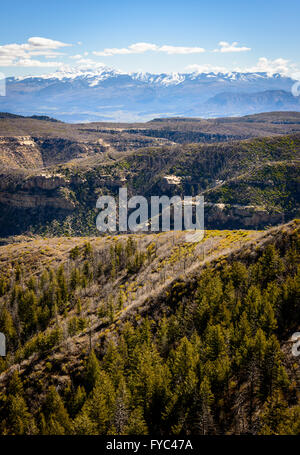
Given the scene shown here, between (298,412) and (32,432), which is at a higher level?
(298,412)

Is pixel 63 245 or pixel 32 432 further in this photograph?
pixel 63 245

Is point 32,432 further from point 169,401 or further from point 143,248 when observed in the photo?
point 143,248

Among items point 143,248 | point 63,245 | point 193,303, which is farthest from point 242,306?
point 63,245

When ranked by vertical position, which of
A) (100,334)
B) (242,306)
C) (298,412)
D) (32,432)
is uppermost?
(242,306)

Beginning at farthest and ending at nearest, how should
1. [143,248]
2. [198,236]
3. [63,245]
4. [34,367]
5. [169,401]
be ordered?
1. [63,245]
2. [143,248]
3. [198,236]
4. [34,367]
5. [169,401]

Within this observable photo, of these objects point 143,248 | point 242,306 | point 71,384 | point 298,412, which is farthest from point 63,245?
point 298,412

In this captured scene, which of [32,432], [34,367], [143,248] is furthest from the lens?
[143,248]
